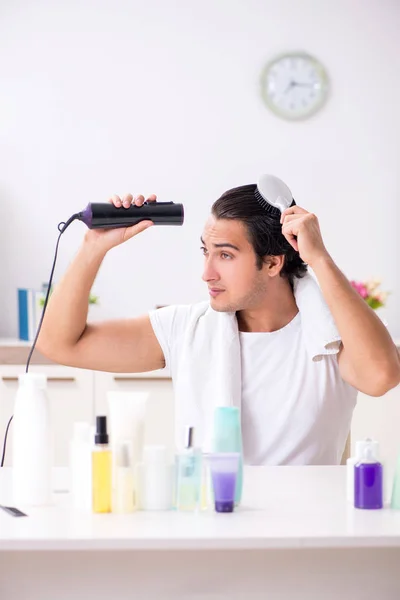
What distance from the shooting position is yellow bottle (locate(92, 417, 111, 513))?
4.94 feet

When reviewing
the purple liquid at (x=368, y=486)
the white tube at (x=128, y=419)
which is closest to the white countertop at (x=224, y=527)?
the purple liquid at (x=368, y=486)

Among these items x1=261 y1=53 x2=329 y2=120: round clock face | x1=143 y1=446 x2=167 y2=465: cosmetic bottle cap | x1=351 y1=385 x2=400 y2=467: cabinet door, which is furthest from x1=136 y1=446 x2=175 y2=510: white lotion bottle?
x1=261 y1=53 x2=329 y2=120: round clock face

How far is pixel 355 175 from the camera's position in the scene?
4.18 metres

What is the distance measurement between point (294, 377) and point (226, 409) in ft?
2.00

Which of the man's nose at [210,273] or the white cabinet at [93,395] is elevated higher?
the man's nose at [210,273]

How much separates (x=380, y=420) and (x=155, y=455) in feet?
7.63

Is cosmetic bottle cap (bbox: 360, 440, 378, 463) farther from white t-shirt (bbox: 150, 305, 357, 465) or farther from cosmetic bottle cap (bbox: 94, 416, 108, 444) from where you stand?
white t-shirt (bbox: 150, 305, 357, 465)

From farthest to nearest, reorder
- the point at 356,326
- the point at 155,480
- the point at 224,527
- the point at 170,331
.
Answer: the point at 170,331
the point at 356,326
the point at 155,480
the point at 224,527

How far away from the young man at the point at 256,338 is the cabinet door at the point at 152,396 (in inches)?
54.1

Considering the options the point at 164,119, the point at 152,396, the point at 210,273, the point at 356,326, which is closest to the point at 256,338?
the point at 210,273

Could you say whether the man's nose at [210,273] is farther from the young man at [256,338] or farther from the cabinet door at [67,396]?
the cabinet door at [67,396]

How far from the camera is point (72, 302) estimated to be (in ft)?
7.06

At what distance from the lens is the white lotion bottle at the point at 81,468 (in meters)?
1.53

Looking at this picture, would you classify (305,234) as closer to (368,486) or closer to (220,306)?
(220,306)
